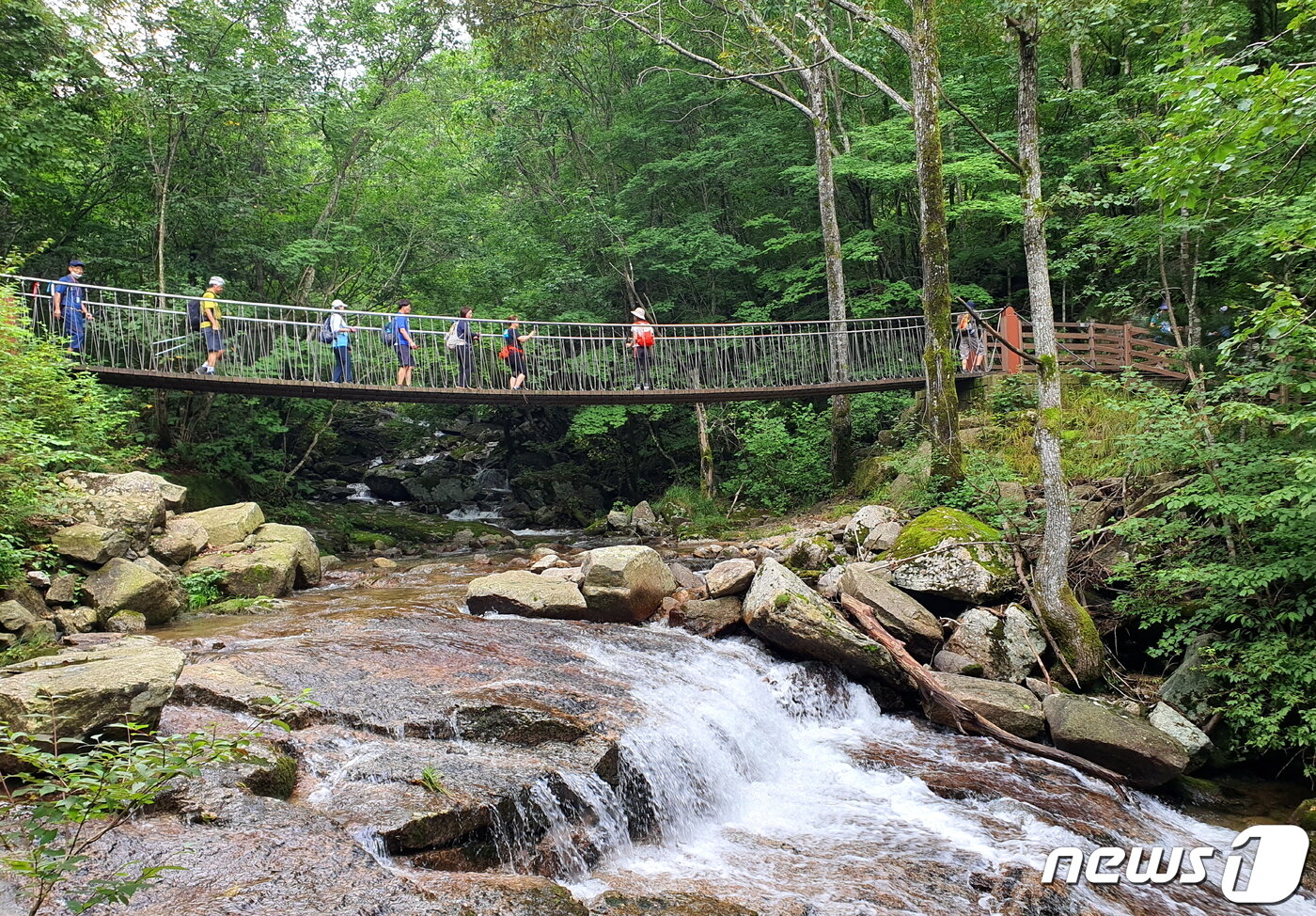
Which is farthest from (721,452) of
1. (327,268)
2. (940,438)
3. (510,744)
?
(510,744)

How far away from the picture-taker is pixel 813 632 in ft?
25.5

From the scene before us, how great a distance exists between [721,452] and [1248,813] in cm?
1470

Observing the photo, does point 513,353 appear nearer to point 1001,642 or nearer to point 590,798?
point 1001,642

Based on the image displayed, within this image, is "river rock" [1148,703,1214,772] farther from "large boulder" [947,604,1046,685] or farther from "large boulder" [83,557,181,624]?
"large boulder" [83,557,181,624]

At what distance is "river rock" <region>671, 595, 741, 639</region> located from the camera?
8773 mm

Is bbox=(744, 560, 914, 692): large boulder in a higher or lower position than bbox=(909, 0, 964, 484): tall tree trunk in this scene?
lower

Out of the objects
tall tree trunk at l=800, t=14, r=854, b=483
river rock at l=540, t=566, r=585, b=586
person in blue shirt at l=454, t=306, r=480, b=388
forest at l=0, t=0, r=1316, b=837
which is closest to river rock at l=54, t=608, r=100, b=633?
forest at l=0, t=0, r=1316, b=837

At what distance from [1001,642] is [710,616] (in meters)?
3.06

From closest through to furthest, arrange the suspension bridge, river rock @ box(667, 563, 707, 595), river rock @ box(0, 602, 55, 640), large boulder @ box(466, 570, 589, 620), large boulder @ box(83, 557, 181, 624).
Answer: river rock @ box(0, 602, 55, 640) < large boulder @ box(83, 557, 181, 624) < large boulder @ box(466, 570, 589, 620) < river rock @ box(667, 563, 707, 595) < the suspension bridge

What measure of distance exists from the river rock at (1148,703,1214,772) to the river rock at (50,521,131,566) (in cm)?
1042

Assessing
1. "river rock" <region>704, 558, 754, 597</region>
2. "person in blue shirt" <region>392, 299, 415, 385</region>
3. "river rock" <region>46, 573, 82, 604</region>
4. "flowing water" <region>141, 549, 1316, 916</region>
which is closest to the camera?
"flowing water" <region>141, 549, 1316, 916</region>

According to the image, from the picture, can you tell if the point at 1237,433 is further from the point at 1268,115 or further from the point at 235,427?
the point at 235,427

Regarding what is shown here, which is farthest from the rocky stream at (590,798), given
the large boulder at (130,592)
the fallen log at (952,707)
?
the large boulder at (130,592)

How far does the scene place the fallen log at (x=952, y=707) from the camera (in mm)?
6422
